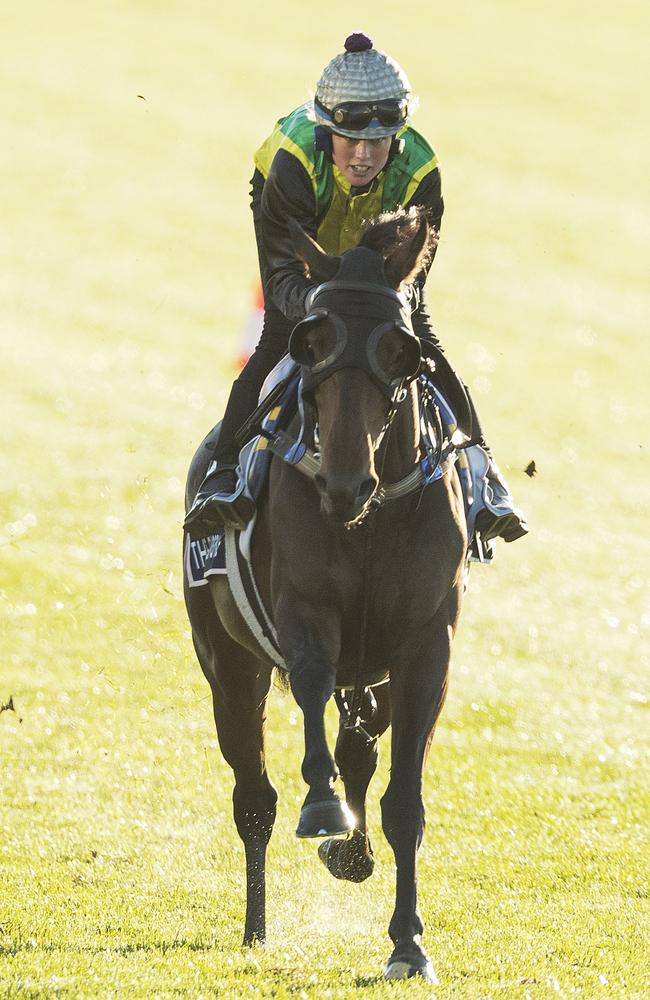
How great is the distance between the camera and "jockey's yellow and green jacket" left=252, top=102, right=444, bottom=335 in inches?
255

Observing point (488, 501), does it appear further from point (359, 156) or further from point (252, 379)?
point (359, 156)

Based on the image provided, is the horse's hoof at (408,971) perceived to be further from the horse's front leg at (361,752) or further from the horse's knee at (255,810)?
the horse's front leg at (361,752)

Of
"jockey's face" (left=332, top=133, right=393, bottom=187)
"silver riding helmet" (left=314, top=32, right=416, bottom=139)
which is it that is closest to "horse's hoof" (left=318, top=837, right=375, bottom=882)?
"jockey's face" (left=332, top=133, right=393, bottom=187)

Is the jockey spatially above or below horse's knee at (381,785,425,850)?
above

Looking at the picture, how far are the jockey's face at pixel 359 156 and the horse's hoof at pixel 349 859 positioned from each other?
348 cm

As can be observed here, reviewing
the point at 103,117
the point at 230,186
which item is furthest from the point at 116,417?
the point at 103,117

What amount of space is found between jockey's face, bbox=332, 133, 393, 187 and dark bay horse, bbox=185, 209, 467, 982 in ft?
1.79

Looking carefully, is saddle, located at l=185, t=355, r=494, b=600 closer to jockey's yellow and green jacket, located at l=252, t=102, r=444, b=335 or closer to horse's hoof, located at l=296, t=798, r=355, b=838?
jockey's yellow and green jacket, located at l=252, t=102, r=444, b=335

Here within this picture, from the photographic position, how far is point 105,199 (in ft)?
117

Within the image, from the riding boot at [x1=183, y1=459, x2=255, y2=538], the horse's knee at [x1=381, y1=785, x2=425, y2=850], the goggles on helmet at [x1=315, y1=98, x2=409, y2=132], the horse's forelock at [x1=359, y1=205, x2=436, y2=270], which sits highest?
the goggles on helmet at [x1=315, y1=98, x2=409, y2=132]

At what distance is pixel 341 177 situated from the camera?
6.59 meters

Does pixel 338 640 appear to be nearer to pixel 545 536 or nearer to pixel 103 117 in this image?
pixel 545 536

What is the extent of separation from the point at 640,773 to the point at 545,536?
8.64 meters

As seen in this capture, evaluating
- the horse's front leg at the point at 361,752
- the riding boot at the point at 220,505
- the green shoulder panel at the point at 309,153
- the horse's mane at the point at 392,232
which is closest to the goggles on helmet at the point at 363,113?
the green shoulder panel at the point at 309,153
